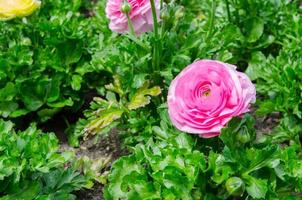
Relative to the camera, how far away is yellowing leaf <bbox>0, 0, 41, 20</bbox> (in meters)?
2.45

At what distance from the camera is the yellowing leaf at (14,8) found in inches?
96.5

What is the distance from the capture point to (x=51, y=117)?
8.66 ft

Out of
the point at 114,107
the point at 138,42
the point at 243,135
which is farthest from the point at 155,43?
the point at 243,135

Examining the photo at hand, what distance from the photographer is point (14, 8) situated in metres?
2.45

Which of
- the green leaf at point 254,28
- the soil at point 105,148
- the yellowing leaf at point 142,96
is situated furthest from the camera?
the green leaf at point 254,28

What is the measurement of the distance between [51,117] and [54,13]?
54 centimetres

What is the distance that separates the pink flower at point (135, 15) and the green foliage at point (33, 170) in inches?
18.9

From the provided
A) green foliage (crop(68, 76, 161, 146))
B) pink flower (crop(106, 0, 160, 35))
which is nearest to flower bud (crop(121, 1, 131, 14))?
pink flower (crop(106, 0, 160, 35))

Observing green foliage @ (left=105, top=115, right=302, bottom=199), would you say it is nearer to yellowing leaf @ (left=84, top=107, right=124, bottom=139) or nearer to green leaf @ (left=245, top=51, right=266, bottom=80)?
yellowing leaf @ (left=84, top=107, right=124, bottom=139)

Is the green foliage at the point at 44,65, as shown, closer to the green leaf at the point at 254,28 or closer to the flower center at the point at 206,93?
the green leaf at the point at 254,28

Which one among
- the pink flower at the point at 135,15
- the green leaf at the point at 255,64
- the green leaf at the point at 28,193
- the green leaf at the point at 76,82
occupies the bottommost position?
the green leaf at the point at 255,64

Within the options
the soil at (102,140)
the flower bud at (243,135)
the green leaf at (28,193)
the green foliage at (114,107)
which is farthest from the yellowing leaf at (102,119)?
the flower bud at (243,135)

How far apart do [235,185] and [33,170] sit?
2.04 feet

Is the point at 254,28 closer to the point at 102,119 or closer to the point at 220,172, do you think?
the point at 102,119
